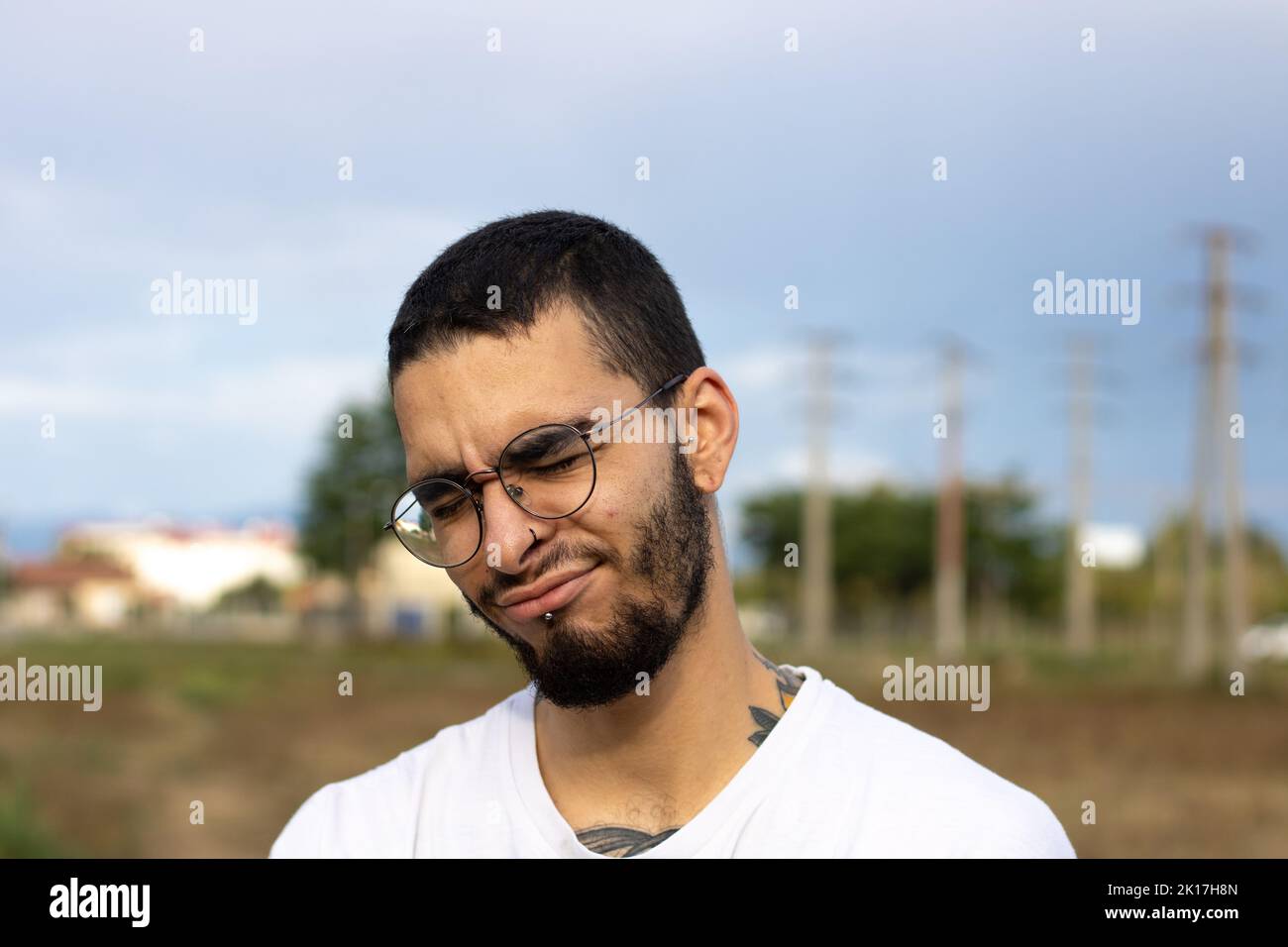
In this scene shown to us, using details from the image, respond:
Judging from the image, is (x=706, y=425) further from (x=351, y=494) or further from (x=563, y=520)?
(x=351, y=494)

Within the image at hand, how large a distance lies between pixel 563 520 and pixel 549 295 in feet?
1.56

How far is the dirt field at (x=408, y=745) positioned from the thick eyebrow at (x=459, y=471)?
10.1 m

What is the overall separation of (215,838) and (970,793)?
1212 centimetres

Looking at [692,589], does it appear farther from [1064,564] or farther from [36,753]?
[1064,564]

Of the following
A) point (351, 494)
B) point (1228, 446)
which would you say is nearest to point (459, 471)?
point (1228, 446)

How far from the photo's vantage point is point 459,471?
246 cm

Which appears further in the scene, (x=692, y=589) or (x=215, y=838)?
(x=215, y=838)

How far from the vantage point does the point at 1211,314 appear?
27.7 meters

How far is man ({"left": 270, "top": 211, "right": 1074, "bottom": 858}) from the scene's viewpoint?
244 cm

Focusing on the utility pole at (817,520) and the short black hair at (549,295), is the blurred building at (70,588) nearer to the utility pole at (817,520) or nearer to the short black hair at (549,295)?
the utility pole at (817,520)

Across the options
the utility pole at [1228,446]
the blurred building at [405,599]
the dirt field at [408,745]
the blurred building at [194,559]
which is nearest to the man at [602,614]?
the dirt field at [408,745]

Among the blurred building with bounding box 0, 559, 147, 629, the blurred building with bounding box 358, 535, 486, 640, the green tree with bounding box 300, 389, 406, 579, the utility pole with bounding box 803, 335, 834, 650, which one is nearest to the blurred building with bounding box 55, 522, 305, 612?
the blurred building with bounding box 0, 559, 147, 629

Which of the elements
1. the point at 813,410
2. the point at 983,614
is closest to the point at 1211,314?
the point at 813,410

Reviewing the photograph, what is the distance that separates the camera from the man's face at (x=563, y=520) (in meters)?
2.42
